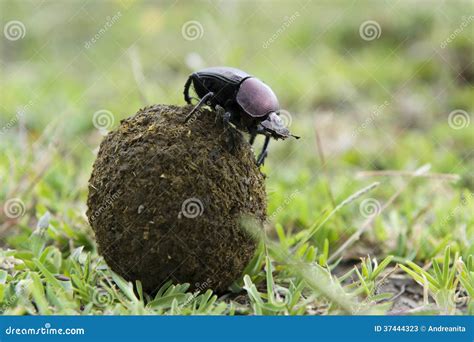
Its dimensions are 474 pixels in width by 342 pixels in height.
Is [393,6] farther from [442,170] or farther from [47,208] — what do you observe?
[47,208]

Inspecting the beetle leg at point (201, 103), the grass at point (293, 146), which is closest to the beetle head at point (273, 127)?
the beetle leg at point (201, 103)

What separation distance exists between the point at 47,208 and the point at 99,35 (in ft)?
18.6

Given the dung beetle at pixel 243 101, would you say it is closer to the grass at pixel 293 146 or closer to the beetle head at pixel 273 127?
the beetle head at pixel 273 127

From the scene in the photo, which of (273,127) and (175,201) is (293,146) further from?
(175,201)

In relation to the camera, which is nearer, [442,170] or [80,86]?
[442,170]

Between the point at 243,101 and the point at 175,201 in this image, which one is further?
the point at 243,101

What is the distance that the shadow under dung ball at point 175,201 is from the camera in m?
3.18

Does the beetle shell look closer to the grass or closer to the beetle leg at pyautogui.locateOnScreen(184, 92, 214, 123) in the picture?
the beetle leg at pyautogui.locateOnScreen(184, 92, 214, 123)

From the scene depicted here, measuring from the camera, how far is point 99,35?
9688mm

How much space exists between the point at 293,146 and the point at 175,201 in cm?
373

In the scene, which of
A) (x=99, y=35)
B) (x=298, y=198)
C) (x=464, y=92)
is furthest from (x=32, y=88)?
(x=464, y=92)

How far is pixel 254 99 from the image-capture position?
11.5ft

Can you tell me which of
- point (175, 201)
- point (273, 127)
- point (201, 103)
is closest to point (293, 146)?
point (273, 127)
